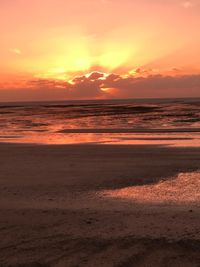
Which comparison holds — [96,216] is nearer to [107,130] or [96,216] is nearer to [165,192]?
[165,192]

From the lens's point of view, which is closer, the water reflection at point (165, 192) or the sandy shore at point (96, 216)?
the sandy shore at point (96, 216)

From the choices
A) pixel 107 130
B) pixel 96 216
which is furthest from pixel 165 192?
pixel 107 130

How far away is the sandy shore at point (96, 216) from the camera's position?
5.11 metres

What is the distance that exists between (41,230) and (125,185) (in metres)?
3.96

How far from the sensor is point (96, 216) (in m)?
6.88

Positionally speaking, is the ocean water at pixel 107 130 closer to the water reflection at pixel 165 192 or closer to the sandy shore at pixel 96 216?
the sandy shore at pixel 96 216

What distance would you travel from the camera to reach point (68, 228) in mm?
6223

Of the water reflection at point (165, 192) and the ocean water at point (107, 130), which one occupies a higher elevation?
the water reflection at point (165, 192)

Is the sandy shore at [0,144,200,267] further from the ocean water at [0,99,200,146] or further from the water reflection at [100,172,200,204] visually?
the ocean water at [0,99,200,146]

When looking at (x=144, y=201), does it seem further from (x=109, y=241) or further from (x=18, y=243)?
(x=18, y=243)

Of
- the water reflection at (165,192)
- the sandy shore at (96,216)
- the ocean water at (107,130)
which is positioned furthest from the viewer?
the ocean water at (107,130)

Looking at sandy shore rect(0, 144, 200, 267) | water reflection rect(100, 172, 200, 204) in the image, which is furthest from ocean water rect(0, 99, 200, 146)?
water reflection rect(100, 172, 200, 204)

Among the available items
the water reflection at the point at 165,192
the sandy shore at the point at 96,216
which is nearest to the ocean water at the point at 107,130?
the sandy shore at the point at 96,216

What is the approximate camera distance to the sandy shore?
5.11 m
